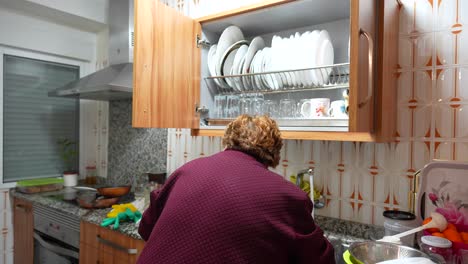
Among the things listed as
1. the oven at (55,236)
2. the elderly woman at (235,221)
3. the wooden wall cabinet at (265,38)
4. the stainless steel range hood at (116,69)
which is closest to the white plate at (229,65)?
the wooden wall cabinet at (265,38)

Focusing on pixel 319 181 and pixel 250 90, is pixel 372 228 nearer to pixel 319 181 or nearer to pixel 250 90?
pixel 319 181

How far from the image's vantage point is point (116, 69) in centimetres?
215

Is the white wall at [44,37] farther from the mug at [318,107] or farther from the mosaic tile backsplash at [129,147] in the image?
the mug at [318,107]

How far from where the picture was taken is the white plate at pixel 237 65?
1403 millimetres

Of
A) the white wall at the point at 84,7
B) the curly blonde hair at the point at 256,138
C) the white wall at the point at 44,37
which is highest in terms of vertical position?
the white wall at the point at 84,7

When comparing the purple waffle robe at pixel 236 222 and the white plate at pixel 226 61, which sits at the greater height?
the white plate at pixel 226 61

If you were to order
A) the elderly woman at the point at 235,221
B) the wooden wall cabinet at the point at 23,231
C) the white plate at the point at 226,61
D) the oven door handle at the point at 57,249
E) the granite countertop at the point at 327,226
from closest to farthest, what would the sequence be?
the elderly woman at the point at 235,221 < the granite countertop at the point at 327,226 < the white plate at the point at 226,61 < the oven door handle at the point at 57,249 < the wooden wall cabinet at the point at 23,231

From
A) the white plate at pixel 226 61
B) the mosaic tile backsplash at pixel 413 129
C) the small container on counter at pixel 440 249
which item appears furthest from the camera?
the white plate at pixel 226 61

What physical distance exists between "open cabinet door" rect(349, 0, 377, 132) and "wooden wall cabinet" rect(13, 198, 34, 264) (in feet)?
7.05

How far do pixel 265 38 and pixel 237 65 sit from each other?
286mm

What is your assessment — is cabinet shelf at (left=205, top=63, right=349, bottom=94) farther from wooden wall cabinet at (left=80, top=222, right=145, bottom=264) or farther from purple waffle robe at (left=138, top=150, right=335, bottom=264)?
wooden wall cabinet at (left=80, top=222, right=145, bottom=264)

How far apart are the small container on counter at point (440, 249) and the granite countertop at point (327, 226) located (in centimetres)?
32

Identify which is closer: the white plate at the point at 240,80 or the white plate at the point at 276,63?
the white plate at the point at 276,63

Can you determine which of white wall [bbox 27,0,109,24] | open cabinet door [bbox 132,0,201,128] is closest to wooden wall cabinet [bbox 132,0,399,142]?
open cabinet door [bbox 132,0,201,128]
